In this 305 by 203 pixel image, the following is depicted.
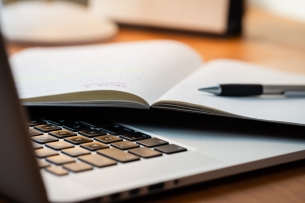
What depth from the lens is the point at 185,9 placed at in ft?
3.96

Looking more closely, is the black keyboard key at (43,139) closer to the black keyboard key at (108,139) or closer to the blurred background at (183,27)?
the black keyboard key at (108,139)

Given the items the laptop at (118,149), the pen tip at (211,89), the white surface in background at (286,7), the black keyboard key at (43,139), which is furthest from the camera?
the white surface in background at (286,7)

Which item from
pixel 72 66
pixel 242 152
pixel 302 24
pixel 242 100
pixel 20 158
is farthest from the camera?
pixel 302 24

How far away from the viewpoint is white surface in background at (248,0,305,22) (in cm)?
107

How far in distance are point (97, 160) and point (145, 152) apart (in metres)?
0.05

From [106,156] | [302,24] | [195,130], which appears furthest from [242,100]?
[302,24]

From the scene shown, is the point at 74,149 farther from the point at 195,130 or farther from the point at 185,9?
the point at 185,9

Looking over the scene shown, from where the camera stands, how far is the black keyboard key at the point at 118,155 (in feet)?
1.31

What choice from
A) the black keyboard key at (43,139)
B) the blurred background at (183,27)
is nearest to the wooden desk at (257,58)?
the blurred background at (183,27)

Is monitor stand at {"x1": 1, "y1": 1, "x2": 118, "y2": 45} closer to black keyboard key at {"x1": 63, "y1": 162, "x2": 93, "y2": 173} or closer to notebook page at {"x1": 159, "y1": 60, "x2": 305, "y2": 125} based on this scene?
notebook page at {"x1": 159, "y1": 60, "x2": 305, "y2": 125}

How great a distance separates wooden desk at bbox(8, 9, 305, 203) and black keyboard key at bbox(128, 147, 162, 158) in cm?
4

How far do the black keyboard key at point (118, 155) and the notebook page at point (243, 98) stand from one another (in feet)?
0.30

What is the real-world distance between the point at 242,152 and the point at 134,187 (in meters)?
0.12

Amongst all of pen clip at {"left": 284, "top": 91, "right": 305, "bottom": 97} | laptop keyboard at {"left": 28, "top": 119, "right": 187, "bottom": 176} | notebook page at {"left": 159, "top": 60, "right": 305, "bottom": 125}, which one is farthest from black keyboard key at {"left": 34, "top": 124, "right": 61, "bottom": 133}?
pen clip at {"left": 284, "top": 91, "right": 305, "bottom": 97}
